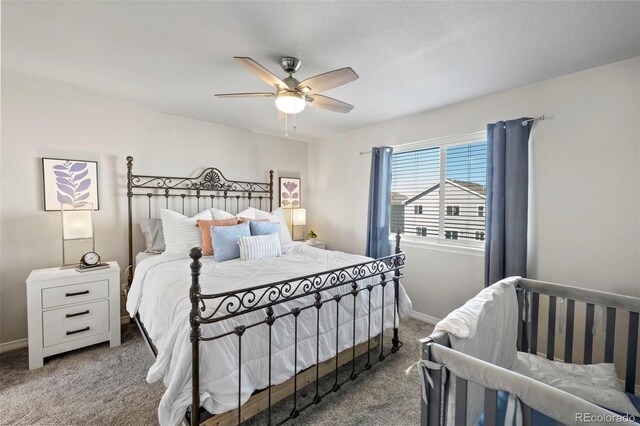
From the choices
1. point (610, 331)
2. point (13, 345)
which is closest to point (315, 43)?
point (610, 331)

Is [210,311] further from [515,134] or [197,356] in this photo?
[515,134]

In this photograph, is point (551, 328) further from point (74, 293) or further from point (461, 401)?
point (74, 293)

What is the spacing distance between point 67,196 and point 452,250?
4.07 meters

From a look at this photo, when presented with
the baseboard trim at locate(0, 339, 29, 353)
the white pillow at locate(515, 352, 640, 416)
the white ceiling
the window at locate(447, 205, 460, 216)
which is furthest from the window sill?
the baseboard trim at locate(0, 339, 29, 353)

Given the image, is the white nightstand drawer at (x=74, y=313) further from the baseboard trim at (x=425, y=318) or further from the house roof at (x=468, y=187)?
the house roof at (x=468, y=187)

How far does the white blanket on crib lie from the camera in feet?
3.96

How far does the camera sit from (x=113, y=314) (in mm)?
2590

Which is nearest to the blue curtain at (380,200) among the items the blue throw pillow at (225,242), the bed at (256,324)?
the bed at (256,324)

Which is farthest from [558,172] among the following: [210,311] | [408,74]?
[210,311]

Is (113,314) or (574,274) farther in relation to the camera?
(113,314)

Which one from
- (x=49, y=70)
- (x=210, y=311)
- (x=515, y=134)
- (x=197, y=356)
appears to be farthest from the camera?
(x=515, y=134)

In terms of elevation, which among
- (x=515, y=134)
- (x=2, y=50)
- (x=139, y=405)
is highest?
(x=2, y=50)

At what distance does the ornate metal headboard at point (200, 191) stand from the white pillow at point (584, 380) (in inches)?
137

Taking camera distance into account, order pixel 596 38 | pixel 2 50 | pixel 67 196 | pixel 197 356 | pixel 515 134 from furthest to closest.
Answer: pixel 67 196 → pixel 515 134 → pixel 2 50 → pixel 596 38 → pixel 197 356
